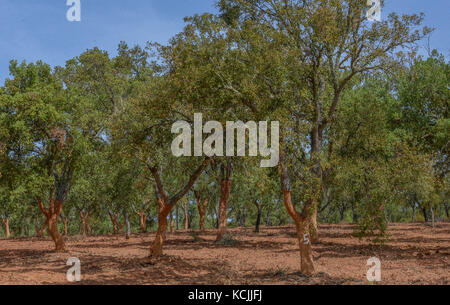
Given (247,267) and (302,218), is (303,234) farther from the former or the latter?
(247,267)

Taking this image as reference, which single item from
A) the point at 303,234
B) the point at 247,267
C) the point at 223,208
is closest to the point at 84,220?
the point at 223,208

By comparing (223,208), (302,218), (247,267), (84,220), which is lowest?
(84,220)

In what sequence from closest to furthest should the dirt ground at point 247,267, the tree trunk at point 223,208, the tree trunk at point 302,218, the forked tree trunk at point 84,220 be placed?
the tree trunk at point 302,218 → the dirt ground at point 247,267 → the tree trunk at point 223,208 → the forked tree trunk at point 84,220

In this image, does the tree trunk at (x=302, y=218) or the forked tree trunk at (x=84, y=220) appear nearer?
the tree trunk at (x=302, y=218)

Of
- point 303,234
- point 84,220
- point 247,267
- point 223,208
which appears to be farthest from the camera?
point 84,220

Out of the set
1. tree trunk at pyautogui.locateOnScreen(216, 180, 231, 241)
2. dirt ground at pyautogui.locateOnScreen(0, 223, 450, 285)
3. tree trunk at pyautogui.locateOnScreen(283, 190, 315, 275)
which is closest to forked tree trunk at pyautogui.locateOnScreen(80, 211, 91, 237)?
Answer: tree trunk at pyautogui.locateOnScreen(216, 180, 231, 241)

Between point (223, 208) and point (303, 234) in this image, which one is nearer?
point (303, 234)

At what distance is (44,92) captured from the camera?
18094 millimetres

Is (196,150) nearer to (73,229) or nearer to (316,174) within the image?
(316,174)

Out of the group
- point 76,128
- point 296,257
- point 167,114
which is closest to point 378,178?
point 296,257

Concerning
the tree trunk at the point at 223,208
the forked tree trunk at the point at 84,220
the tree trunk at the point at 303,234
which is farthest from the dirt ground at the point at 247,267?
the forked tree trunk at the point at 84,220

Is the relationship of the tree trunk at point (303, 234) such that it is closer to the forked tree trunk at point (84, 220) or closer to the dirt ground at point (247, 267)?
the dirt ground at point (247, 267)
